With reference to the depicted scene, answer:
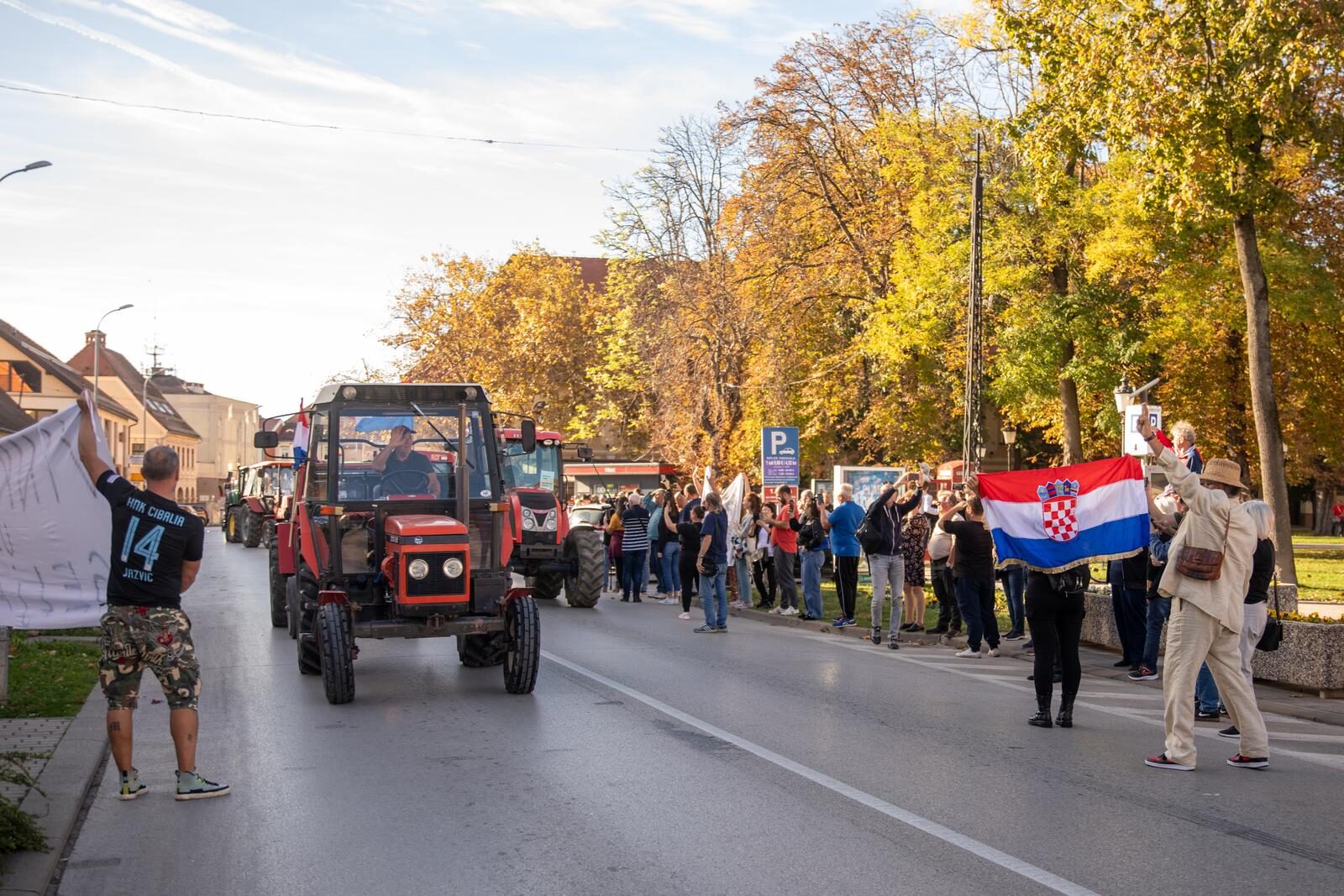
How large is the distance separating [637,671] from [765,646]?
305 cm

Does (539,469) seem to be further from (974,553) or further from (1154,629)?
(1154,629)

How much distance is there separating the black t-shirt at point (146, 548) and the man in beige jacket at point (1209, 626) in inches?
228

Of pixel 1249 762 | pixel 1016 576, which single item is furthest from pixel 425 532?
pixel 1016 576

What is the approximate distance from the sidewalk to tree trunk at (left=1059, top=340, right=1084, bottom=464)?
16358 mm

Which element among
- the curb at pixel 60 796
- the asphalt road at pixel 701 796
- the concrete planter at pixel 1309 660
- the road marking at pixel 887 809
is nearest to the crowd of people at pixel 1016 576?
the asphalt road at pixel 701 796

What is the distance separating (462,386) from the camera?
1259 cm

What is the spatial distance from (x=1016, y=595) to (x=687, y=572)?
518 cm

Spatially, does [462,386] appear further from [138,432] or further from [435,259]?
[138,432]

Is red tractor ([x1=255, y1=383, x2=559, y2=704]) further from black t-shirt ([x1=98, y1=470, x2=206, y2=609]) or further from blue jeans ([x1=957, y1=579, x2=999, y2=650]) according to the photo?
blue jeans ([x1=957, y1=579, x2=999, y2=650])

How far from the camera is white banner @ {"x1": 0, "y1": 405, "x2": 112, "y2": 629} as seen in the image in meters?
10.4

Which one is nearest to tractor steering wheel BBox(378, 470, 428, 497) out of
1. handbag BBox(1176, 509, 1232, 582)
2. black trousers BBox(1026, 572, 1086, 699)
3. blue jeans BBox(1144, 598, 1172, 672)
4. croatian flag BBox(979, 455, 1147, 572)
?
croatian flag BBox(979, 455, 1147, 572)

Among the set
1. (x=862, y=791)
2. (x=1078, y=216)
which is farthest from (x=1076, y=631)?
(x=1078, y=216)

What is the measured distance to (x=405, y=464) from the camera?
40.9 feet

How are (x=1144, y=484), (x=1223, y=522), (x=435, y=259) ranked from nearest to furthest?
(x=1223, y=522) < (x=1144, y=484) < (x=435, y=259)
